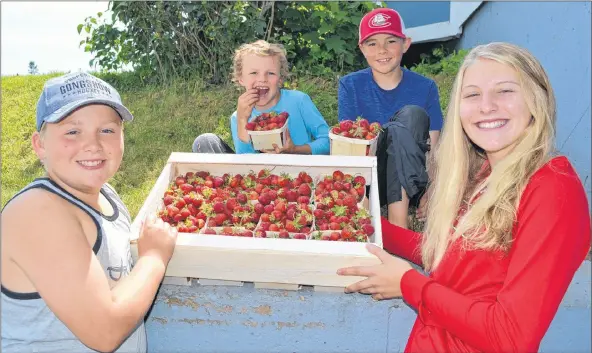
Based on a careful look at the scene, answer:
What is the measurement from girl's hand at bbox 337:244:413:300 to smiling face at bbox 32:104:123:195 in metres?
0.90

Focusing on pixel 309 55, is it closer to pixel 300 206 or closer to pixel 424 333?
pixel 300 206

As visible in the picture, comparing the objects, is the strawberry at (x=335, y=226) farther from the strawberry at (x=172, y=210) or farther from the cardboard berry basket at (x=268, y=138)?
the cardboard berry basket at (x=268, y=138)

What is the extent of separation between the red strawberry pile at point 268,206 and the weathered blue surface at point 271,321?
0.79ft

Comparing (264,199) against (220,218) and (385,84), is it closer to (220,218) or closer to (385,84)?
(220,218)

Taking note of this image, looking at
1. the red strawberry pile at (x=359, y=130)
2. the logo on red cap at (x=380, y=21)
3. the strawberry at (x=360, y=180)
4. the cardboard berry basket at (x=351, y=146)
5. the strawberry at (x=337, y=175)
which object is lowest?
the strawberry at (x=360, y=180)

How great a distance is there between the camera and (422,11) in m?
7.22

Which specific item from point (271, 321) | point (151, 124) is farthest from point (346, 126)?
point (151, 124)

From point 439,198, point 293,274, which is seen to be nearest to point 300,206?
point 293,274

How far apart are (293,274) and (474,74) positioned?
93 cm

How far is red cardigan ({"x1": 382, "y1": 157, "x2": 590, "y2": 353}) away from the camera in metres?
1.57

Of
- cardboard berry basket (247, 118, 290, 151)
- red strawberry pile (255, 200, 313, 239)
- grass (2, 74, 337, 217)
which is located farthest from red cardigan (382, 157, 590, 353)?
grass (2, 74, 337, 217)

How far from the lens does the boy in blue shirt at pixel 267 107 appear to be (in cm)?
340

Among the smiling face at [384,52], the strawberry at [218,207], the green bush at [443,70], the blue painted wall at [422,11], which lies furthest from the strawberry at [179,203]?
the blue painted wall at [422,11]

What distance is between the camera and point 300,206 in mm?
2639
